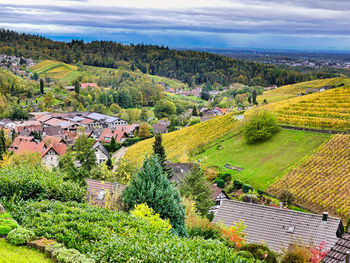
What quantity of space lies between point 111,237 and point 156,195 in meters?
5.40

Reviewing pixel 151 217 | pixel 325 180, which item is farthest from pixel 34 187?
pixel 325 180

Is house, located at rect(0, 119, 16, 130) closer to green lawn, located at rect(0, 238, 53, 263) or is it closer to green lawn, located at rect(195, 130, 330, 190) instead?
green lawn, located at rect(195, 130, 330, 190)

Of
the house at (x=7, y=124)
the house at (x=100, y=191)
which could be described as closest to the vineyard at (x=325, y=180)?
the house at (x=100, y=191)

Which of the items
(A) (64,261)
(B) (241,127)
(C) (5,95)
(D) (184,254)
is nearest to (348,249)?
(D) (184,254)

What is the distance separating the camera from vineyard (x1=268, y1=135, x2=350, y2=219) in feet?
96.7

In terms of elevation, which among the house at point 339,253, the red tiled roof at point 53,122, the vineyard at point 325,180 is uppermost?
the house at point 339,253

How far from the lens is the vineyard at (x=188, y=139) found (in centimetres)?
5178

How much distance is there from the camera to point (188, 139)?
57.9 m

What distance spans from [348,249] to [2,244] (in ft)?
35.2

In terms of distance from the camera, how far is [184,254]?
1134 centimetres

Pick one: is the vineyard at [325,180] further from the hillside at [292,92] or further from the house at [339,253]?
the hillside at [292,92]

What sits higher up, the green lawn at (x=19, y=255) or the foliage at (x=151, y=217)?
the green lawn at (x=19, y=255)

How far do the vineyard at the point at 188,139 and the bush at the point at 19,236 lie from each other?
34331 mm

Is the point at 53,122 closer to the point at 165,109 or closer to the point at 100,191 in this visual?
the point at 165,109
